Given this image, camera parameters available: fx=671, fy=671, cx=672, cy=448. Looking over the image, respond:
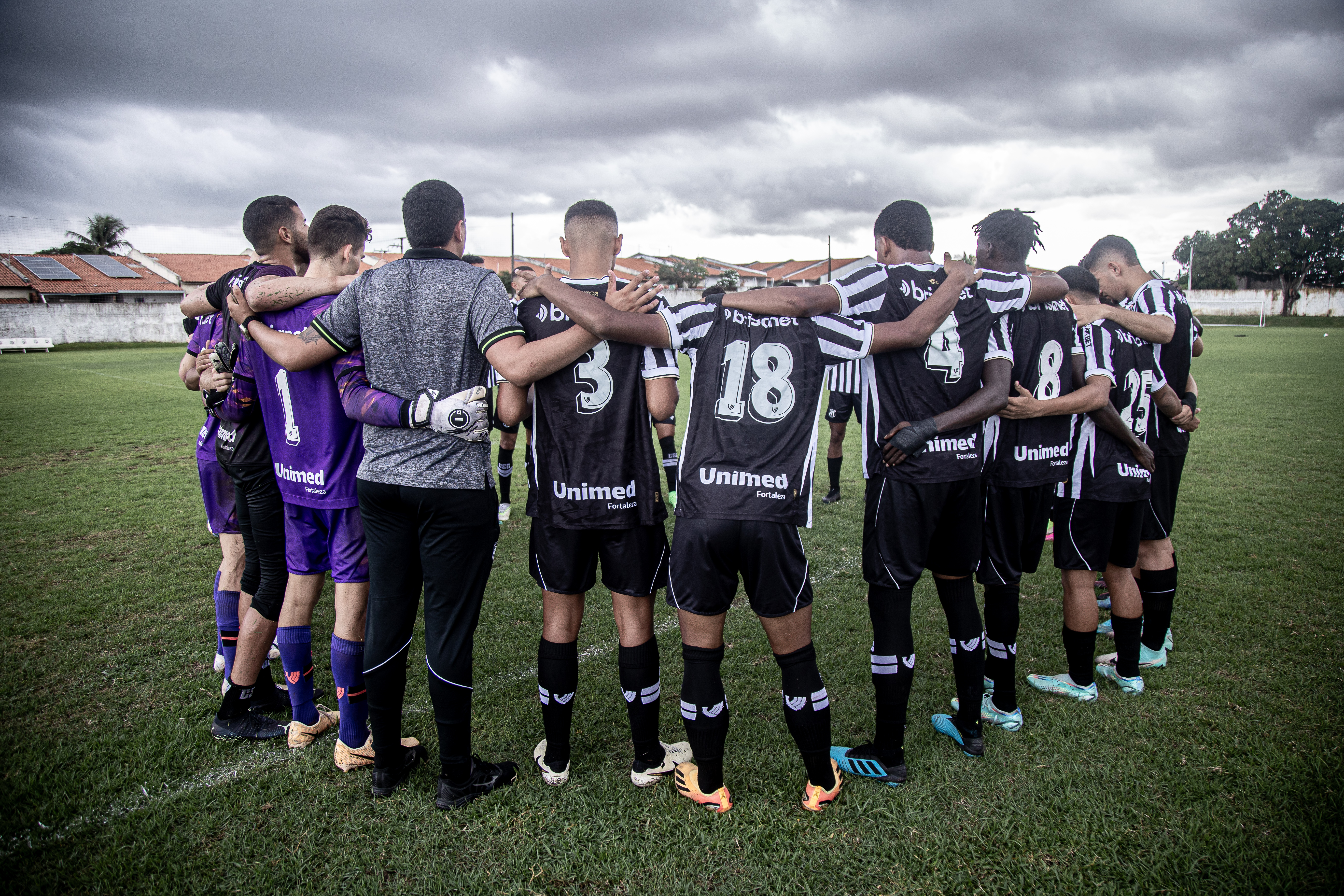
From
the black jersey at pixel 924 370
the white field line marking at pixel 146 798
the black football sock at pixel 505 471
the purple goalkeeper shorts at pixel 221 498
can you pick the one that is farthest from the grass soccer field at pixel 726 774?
the black football sock at pixel 505 471

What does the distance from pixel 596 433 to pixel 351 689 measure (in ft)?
5.51

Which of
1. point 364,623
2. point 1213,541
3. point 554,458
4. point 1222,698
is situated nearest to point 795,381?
point 554,458

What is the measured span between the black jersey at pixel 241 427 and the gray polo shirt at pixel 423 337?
2.89ft

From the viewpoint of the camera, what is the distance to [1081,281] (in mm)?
3789

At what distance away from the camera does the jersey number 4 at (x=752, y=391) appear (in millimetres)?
2646

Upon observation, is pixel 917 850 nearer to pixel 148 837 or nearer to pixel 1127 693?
pixel 1127 693

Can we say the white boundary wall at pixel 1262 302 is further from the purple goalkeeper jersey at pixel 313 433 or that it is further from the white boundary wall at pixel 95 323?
the white boundary wall at pixel 95 323

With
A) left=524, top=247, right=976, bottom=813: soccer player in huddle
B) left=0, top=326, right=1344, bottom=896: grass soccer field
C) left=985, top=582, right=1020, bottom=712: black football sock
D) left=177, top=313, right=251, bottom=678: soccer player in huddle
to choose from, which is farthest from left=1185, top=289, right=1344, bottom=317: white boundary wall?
left=177, top=313, right=251, bottom=678: soccer player in huddle

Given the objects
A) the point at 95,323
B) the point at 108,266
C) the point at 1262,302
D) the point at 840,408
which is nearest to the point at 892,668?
the point at 840,408

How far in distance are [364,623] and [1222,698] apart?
438 cm

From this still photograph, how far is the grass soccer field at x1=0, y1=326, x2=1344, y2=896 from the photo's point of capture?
8.09 feet

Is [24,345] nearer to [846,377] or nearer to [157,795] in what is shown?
[157,795]

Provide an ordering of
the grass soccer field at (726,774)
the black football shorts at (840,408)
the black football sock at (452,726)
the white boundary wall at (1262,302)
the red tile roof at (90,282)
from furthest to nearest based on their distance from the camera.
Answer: the white boundary wall at (1262,302) < the red tile roof at (90,282) < the black football shorts at (840,408) < the black football sock at (452,726) < the grass soccer field at (726,774)

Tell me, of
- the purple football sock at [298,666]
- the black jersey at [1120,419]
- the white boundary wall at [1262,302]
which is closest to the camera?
the purple football sock at [298,666]
